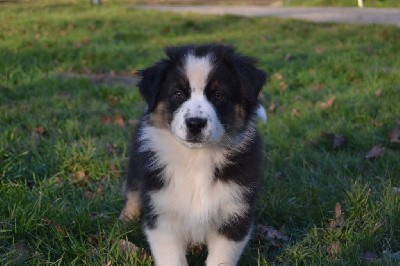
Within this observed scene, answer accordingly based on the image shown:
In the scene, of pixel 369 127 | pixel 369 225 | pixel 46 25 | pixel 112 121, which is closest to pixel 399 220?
pixel 369 225

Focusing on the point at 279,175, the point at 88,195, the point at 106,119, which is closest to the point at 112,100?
the point at 106,119

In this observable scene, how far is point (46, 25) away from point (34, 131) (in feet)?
25.7

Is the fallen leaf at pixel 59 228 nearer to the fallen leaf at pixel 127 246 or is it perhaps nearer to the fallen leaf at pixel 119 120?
the fallen leaf at pixel 127 246

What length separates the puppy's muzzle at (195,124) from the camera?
8.42 feet

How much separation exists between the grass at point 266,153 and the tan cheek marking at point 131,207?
0.24 ft

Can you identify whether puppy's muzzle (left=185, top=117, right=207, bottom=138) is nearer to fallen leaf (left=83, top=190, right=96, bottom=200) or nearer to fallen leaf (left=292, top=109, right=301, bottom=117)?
fallen leaf (left=83, top=190, right=96, bottom=200)

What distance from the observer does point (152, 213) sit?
2779 mm

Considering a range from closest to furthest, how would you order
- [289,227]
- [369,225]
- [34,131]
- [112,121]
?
[369,225] < [289,227] < [34,131] < [112,121]

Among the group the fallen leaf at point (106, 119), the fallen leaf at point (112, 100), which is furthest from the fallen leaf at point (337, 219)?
the fallen leaf at point (112, 100)

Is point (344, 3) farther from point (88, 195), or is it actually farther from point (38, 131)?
point (88, 195)

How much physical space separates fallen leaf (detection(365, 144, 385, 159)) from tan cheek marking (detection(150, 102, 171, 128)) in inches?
79.0

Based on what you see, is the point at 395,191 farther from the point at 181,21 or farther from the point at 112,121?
the point at 181,21

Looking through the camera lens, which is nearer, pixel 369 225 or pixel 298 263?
pixel 298 263

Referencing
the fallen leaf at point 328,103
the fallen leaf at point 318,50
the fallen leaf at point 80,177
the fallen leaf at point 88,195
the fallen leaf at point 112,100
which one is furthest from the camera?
the fallen leaf at point 318,50
